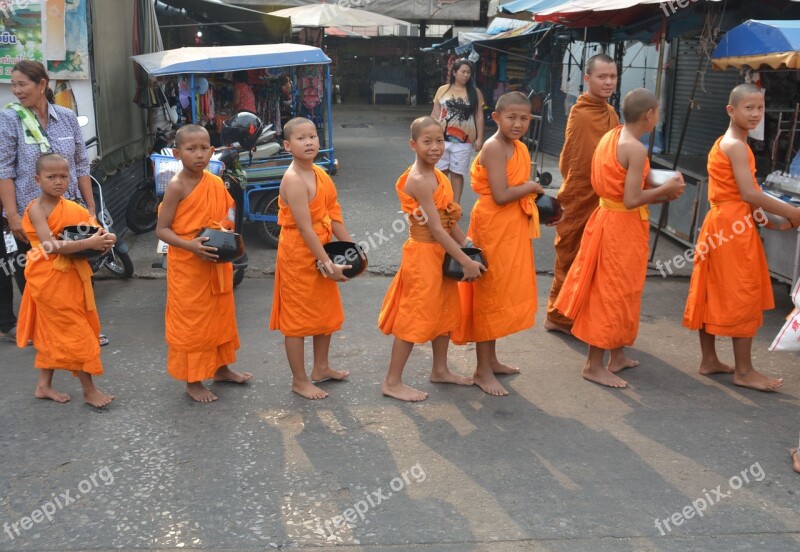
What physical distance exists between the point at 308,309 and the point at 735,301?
2.31 m

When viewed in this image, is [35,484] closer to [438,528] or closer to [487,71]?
[438,528]

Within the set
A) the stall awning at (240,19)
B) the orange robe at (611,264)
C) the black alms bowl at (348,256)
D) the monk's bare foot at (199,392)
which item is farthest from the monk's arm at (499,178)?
the stall awning at (240,19)

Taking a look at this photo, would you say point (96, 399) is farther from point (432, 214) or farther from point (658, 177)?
point (658, 177)

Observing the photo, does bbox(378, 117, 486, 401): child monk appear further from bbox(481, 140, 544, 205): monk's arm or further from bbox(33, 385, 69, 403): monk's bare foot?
bbox(33, 385, 69, 403): monk's bare foot

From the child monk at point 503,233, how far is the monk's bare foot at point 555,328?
111 cm

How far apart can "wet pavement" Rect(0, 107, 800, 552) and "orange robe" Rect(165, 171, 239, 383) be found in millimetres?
250

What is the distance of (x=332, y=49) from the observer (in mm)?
27266

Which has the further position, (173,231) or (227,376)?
(227,376)

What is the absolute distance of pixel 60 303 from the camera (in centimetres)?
409

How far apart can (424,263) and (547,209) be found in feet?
2.57

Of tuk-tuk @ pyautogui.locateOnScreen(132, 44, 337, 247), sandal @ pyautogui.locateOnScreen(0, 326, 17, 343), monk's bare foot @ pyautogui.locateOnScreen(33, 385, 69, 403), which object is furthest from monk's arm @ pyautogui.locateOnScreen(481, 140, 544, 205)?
tuk-tuk @ pyautogui.locateOnScreen(132, 44, 337, 247)

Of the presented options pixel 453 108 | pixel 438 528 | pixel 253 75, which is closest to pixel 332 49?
pixel 253 75

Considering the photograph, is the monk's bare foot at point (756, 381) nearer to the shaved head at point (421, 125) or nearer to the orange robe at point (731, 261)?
the orange robe at point (731, 261)

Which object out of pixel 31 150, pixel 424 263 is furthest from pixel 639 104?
pixel 31 150
